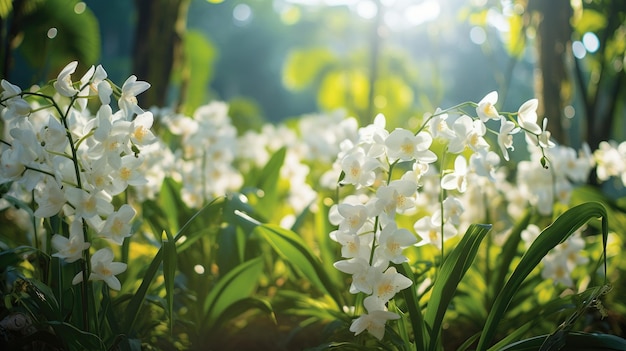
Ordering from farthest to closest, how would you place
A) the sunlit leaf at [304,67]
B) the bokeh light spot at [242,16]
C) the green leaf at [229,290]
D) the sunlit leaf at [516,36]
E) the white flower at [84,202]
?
the bokeh light spot at [242,16] → the sunlit leaf at [304,67] → the sunlit leaf at [516,36] → the green leaf at [229,290] → the white flower at [84,202]

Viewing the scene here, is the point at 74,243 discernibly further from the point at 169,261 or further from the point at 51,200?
the point at 169,261

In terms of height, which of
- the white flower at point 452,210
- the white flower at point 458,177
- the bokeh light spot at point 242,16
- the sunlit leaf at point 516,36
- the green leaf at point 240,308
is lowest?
the green leaf at point 240,308

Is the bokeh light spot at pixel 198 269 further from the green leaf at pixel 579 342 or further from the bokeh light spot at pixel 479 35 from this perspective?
the bokeh light spot at pixel 479 35

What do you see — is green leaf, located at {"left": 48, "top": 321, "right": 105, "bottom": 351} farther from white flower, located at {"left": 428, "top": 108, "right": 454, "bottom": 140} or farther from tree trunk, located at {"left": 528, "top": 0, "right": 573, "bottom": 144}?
tree trunk, located at {"left": 528, "top": 0, "right": 573, "bottom": 144}

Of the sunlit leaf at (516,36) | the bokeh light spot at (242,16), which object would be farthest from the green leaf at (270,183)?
the bokeh light spot at (242,16)

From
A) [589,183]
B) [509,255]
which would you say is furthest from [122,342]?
[589,183]

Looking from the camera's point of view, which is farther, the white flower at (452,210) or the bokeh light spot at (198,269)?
the bokeh light spot at (198,269)

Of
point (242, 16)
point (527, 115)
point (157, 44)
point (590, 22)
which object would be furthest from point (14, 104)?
point (242, 16)
